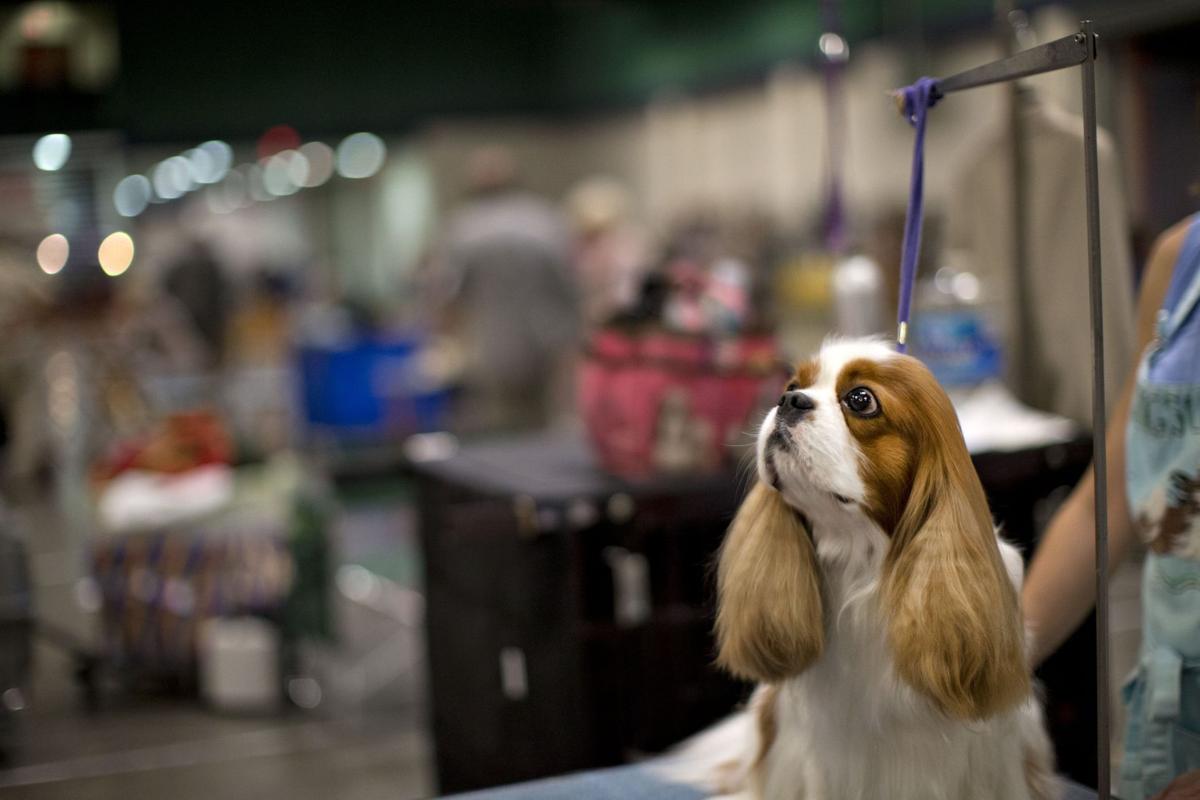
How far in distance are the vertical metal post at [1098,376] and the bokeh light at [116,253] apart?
474 cm

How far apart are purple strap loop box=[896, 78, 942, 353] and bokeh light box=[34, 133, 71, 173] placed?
4.03 meters

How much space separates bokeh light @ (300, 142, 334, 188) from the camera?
40.7 feet

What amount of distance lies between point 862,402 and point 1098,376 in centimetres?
21

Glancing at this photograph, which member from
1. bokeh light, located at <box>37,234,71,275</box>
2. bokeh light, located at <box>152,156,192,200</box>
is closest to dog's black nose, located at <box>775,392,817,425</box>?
bokeh light, located at <box>37,234,71,275</box>

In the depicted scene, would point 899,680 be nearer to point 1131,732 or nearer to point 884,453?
point 884,453

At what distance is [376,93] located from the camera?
1234cm

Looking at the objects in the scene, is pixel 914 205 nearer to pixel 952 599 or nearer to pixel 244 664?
pixel 952 599

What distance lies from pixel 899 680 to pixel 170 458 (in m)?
4.00

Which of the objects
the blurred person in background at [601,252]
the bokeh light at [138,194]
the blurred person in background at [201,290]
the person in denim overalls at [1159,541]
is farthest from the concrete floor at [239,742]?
the blurred person in background at [201,290]

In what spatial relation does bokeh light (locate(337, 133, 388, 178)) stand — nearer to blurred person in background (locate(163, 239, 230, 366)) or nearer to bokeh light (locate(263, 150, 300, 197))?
bokeh light (locate(263, 150, 300, 197))

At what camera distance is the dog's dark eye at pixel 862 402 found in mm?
1257

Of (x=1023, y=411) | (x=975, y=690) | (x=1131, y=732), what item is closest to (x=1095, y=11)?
(x=1023, y=411)

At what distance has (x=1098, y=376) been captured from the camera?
1.20 metres

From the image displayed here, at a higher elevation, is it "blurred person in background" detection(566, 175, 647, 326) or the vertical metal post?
"blurred person in background" detection(566, 175, 647, 326)
